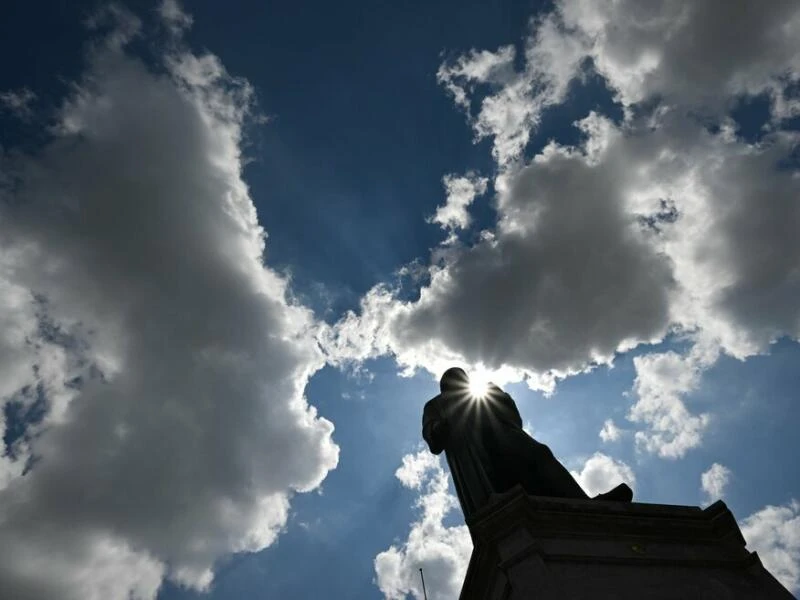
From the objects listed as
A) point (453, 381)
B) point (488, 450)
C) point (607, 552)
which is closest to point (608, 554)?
point (607, 552)

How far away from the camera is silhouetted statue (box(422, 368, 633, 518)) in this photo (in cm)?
1480

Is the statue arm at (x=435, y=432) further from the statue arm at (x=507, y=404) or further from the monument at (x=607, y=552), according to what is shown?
the monument at (x=607, y=552)

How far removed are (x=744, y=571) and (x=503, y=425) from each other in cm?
750

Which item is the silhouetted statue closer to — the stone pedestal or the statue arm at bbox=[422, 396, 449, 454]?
the statue arm at bbox=[422, 396, 449, 454]

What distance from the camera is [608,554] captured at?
10945mm

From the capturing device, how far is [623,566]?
1080cm

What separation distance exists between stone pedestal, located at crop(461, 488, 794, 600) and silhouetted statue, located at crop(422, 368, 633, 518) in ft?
5.95

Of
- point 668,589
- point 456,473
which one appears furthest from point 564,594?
point 456,473

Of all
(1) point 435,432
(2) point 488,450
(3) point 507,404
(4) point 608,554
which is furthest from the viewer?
(3) point 507,404

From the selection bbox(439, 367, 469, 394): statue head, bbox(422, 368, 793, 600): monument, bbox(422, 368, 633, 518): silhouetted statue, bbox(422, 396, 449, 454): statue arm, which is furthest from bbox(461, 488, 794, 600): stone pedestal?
bbox(439, 367, 469, 394): statue head

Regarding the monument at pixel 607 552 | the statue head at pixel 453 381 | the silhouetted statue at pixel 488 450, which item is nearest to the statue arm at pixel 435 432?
the silhouetted statue at pixel 488 450

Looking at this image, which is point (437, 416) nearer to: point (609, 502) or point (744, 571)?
point (609, 502)

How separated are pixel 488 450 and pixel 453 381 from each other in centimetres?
441

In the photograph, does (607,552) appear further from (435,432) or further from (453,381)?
(453,381)
